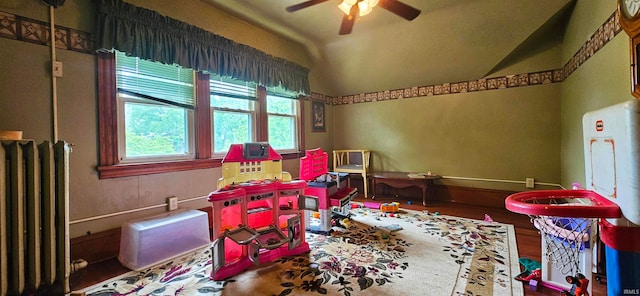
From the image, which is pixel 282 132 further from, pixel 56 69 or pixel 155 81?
pixel 56 69

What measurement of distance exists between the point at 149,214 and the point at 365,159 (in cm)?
317

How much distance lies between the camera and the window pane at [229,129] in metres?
2.92

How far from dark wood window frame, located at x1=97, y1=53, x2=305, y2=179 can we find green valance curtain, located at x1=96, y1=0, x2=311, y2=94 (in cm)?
17

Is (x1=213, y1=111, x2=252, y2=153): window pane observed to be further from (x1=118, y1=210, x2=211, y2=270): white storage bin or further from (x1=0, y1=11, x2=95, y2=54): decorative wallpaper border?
(x1=0, y1=11, x2=95, y2=54): decorative wallpaper border

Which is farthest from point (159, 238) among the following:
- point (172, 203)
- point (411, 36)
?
point (411, 36)

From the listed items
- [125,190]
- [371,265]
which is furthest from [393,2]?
[125,190]

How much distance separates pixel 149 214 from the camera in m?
2.29

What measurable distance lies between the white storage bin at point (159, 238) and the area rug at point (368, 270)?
9 cm

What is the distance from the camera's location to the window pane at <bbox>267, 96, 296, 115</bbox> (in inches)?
143

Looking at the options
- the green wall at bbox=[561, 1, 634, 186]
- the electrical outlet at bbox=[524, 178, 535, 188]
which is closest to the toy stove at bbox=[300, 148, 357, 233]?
the green wall at bbox=[561, 1, 634, 186]

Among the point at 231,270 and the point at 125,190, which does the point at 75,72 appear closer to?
the point at 125,190

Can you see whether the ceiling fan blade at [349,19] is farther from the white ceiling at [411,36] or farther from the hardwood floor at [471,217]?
the hardwood floor at [471,217]

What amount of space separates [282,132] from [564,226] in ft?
10.6

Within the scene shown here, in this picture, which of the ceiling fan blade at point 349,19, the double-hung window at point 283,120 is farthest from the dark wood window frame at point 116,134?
the ceiling fan blade at point 349,19
